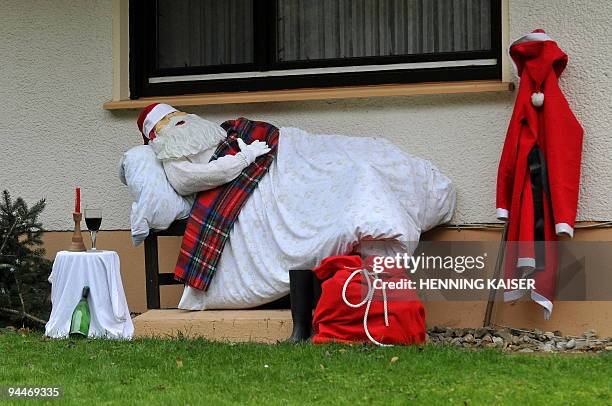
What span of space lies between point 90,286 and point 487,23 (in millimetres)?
2979

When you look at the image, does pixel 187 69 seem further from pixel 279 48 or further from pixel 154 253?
pixel 154 253

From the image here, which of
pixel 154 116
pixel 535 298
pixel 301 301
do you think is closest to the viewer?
pixel 301 301

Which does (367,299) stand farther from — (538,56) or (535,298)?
(538,56)

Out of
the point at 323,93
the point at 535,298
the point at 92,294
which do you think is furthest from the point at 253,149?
the point at 535,298

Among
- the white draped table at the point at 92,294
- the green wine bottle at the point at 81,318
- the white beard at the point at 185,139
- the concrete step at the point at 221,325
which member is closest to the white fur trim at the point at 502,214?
the concrete step at the point at 221,325

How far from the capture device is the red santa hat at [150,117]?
682 centimetres

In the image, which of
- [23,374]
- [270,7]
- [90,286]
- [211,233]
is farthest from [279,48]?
[23,374]

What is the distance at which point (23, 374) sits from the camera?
5.05 m

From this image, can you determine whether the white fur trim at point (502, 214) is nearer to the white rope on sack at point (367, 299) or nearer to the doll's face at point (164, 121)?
the white rope on sack at point (367, 299)

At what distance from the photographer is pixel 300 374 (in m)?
4.83

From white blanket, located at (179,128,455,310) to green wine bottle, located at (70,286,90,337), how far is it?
606 millimetres

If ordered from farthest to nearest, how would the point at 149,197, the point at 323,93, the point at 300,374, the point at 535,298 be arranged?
the point at 323,93
the point at 149,197
the point at 535,298
the point at 300,374

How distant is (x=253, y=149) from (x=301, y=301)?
110 centimetres

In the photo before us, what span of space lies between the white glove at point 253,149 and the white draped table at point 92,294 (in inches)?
39.9
